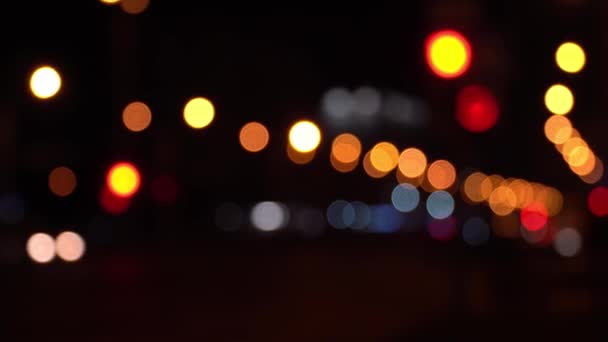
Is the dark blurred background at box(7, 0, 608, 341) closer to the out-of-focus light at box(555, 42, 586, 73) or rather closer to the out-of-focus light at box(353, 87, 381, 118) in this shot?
the out-of-focus light at box(555, 42, 586, 73)

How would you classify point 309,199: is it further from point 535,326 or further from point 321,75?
point 535,326

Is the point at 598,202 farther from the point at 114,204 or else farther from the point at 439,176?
the point at 439,176

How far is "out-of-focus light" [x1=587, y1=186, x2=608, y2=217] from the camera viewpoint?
1895 centimetres

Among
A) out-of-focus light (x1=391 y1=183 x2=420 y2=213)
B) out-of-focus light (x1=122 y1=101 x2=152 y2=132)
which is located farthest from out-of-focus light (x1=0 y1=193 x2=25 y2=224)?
out-of-focus light (x1=391 y1=183 x2=420 y2=213)

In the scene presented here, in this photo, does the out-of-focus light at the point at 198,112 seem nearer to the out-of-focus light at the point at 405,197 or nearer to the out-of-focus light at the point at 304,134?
the out-of-focus light at the point at 304,134

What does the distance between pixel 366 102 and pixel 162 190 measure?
17.6m

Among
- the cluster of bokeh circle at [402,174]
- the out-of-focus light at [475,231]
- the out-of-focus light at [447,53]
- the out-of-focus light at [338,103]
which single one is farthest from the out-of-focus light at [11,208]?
the out-of-focus light at [447,53]

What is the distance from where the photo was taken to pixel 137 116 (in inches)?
1420

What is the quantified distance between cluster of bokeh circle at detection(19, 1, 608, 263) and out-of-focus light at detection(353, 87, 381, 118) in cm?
13

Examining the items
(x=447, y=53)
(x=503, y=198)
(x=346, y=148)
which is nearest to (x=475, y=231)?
(x=447, y=53)

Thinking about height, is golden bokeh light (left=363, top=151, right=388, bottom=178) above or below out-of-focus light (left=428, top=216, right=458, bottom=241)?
above

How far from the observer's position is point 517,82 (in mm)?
16062

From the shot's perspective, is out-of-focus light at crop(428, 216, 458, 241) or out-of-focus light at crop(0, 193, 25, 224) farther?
out-of-focus light at crop(0, 193, 25, 224)

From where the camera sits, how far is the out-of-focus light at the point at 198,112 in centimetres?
3866
